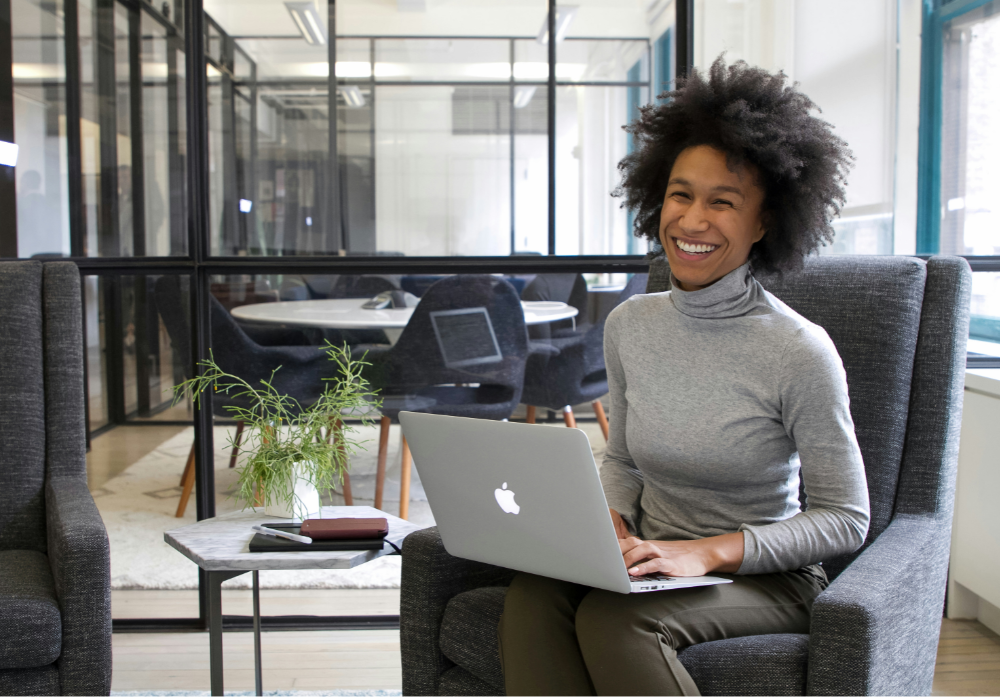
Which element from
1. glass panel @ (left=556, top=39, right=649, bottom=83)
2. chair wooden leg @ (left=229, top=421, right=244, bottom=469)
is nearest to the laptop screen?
chair wooden leg @ (left=229, top=421, right=244, bottom=469)

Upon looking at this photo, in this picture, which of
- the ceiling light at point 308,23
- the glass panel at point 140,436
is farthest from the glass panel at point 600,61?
the glass panel at point 140,436

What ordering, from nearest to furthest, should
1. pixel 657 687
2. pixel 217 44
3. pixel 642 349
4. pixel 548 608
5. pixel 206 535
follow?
1. pixel 657 687
2. pixel 548 608
3. pixel 642 349
4. pixel 206 535
5. pixel 217 44

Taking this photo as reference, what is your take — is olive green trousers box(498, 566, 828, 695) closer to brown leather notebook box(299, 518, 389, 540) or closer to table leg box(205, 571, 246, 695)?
brown leather notebook box(299, 518, 389, 540)

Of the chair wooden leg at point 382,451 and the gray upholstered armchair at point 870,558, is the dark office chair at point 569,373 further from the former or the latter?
the gray upholstered armchair at point 870,558

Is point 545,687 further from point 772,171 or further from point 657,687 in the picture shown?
point 772,171

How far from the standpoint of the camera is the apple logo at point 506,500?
3.90 ft

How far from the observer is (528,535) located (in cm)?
121

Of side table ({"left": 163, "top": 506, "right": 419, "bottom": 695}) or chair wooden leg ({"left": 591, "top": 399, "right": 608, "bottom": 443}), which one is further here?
chair wooden leg ({"left": 591, "top": 399, "right": 608, "bottom": 443})

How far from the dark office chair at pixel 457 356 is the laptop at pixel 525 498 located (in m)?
1.16

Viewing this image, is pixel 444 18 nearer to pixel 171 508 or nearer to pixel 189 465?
pixel 189 465

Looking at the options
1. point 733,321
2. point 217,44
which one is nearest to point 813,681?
point 733,321

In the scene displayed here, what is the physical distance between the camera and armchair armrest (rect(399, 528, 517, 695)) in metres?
1.48

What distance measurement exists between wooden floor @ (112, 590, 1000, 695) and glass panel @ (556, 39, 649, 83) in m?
1.63

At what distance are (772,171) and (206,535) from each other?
124cm
